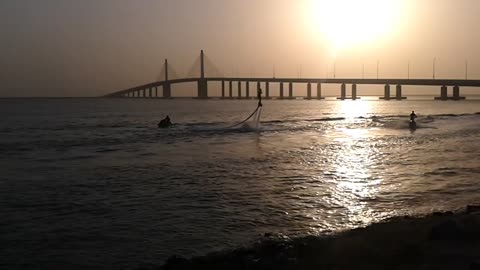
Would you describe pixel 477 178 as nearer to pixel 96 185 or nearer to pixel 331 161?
pixel 331 161

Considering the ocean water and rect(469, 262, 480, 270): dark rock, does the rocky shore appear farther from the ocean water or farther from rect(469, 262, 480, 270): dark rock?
the ocean water

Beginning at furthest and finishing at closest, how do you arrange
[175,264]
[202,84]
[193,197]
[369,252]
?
[202,84], [193,197], [369,252], [175,264]

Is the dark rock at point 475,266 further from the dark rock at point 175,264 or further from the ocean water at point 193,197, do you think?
the ocean water at point 193,197

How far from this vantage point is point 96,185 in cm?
1272

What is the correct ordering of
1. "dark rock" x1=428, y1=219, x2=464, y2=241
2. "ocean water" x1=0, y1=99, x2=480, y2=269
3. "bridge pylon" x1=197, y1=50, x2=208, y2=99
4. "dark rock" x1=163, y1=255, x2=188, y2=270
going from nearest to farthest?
1. "dark rock" x1=163, y1=255, x2=188, y2=270
2. "dark rock" x1=428, y1=219, x2=464, y2=241
3. "ocean water" x1=0, y1=99, x2=480, y2=269
4. "bridge pylon" x1=197, y1=50, x2=208, y2=99

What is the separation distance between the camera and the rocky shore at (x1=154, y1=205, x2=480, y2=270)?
5645 millimetres

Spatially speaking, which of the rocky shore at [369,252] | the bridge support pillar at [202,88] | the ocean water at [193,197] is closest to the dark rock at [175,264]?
the rocky shore at [369,252]

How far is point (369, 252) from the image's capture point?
243 inches

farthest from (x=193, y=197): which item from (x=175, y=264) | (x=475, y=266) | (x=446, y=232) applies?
(x=475, y=266)

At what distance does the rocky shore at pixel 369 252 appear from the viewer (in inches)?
222

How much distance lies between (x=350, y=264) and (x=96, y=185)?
8.41m

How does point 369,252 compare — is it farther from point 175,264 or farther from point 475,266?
point 175,264

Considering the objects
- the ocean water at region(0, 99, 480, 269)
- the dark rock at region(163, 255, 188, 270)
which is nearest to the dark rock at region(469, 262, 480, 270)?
the dark rock at region(163, 255, 188, 270)

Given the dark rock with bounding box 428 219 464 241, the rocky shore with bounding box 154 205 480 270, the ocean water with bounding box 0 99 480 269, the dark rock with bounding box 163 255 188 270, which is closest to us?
the rocky shore with bounding box 154 205 480 270
